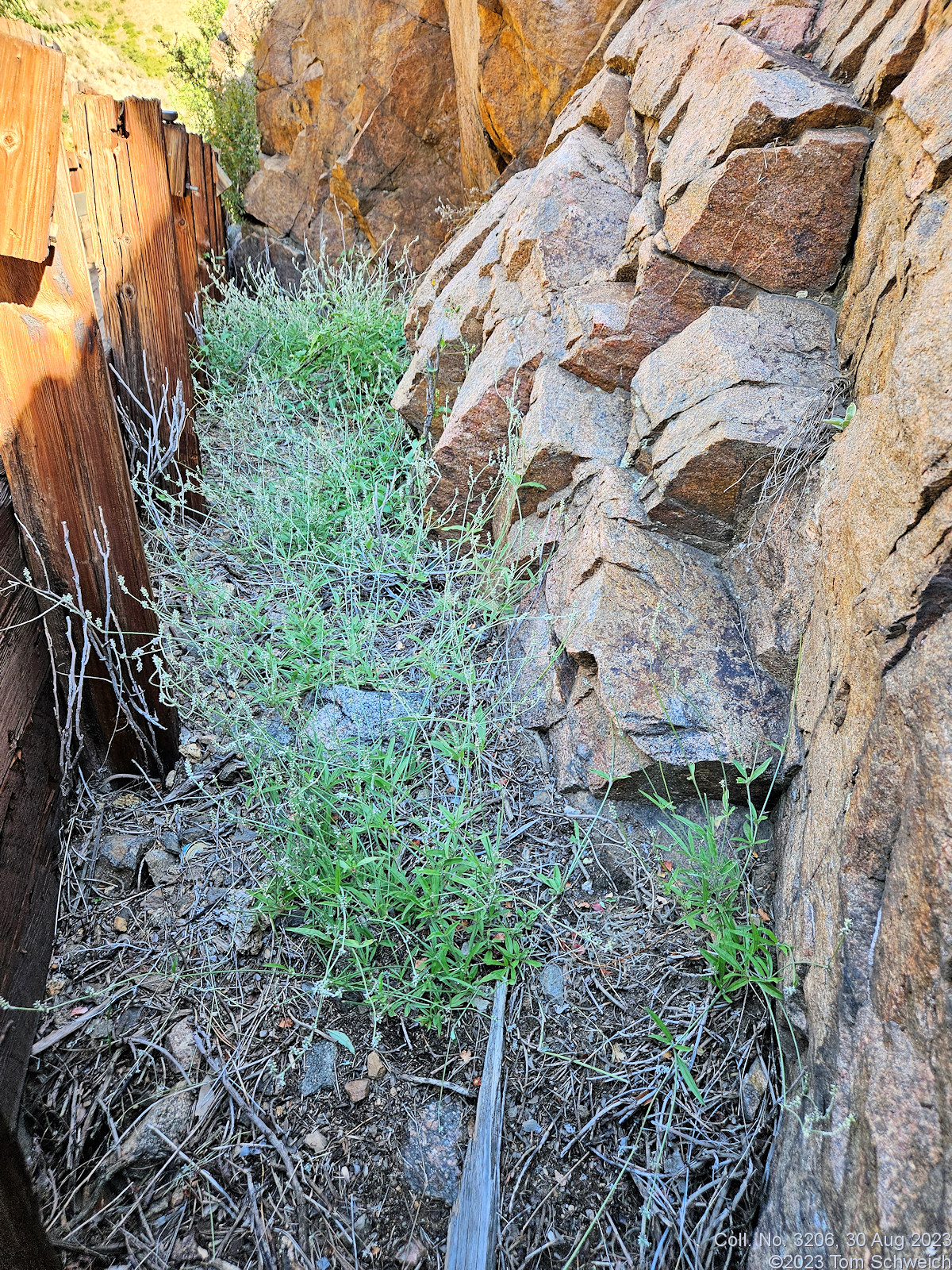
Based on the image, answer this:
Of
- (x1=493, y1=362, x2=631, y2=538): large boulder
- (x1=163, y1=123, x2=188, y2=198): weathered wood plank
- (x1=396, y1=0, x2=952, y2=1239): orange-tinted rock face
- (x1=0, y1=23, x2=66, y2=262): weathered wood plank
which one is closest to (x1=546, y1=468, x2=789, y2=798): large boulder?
(x1=396, y1=0, x2=952, y2=1239): orange-tinted rock face

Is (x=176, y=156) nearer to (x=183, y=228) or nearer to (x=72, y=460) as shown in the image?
(x=183, y=228)

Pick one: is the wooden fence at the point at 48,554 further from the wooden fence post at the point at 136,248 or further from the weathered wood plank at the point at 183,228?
the weathered wood plank at the point at 183,228

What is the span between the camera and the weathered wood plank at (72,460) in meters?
1.71

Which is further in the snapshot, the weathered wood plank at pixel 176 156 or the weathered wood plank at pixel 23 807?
the weathered wood plank at pixel 176 156

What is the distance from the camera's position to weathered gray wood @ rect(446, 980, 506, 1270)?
1.30 m

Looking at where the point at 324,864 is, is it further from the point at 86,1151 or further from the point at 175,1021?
the point at 86,1151

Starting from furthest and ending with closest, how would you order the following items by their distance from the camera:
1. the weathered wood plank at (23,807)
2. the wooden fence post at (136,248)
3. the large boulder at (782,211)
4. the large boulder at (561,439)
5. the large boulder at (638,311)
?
the wooden fence post at (136,248) → the large boulder at (561,439) → the large boulder at (638,311) → the large boulder at (782,211) → the weathered wood plank at (23,807)

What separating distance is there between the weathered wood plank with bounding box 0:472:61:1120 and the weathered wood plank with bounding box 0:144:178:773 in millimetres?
90

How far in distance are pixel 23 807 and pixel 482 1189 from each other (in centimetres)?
128

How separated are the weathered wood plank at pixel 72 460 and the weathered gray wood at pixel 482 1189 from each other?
1230 millimetres

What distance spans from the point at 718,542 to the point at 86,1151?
2073 mm

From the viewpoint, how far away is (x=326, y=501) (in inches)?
118

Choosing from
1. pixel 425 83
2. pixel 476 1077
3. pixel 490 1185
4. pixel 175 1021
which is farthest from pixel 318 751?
pixel 425 83

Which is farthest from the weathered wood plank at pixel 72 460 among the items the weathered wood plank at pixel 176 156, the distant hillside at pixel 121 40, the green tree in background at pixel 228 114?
the distant hillside at pixel 121 40
